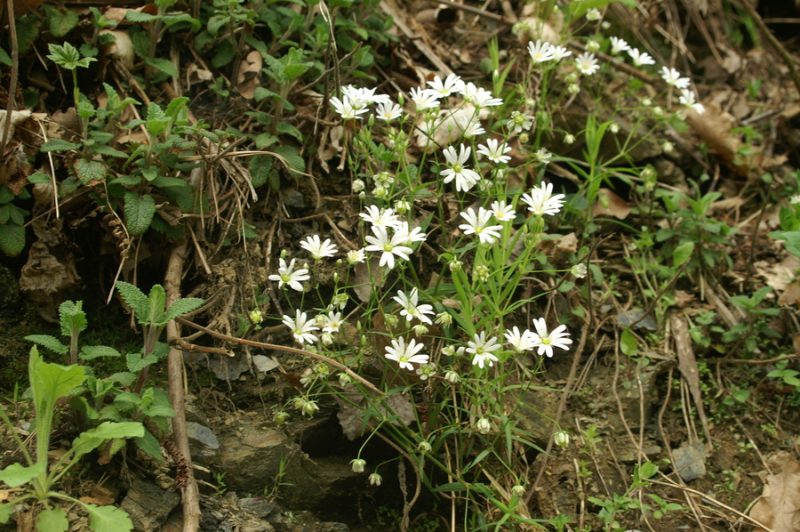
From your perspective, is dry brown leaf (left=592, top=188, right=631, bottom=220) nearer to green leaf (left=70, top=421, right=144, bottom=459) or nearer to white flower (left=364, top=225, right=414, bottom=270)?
white flower (left=364, top=225, right=414, bottom=270)

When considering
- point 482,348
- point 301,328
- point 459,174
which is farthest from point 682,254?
point 301,328

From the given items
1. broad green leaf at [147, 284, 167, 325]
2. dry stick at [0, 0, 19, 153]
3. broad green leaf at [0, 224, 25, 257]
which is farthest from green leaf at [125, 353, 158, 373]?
dry stick at [0, 0, 19, 153]

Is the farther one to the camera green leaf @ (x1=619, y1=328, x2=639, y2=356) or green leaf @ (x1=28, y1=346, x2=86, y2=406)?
green leaf @ (x1=619, y1=328, x2=639, y2=356)

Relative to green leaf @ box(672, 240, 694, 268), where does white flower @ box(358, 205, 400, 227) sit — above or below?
above

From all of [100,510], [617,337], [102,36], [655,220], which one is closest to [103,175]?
[102,36]

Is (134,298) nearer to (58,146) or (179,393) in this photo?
(179,393)

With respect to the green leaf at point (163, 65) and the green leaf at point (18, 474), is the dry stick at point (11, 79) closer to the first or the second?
the green leaf at point (163, 65)
